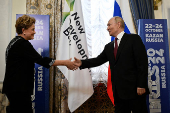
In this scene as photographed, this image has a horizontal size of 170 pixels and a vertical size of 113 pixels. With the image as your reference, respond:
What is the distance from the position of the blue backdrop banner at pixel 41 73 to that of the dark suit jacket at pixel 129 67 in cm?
120

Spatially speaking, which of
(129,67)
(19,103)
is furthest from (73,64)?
(19,103)

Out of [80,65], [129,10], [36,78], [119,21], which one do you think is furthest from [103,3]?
[36,78]

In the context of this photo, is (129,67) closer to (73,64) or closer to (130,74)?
(130,74)

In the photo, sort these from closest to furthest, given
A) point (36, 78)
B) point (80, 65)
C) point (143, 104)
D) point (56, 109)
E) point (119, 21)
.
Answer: point (143, 104)
point (119, 21)
point (80, 65)
point (36, 78)
point (56, 109)

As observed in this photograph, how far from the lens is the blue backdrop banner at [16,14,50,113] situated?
271 cm

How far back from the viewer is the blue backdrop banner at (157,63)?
2.80 metres

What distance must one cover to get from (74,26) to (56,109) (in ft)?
4.93

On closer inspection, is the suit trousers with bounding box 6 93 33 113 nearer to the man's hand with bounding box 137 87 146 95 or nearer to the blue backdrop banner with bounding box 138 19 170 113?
the man's hand with bounding box 137 87 146 95

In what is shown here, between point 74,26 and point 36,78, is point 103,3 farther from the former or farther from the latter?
point 36,78

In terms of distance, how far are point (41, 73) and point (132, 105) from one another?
1.50 m

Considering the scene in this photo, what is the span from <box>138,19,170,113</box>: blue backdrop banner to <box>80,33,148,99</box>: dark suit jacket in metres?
1.00

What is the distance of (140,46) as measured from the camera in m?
1.92

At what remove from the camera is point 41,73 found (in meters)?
2.74

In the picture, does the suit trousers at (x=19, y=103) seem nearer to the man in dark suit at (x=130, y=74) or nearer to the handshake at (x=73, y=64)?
the handshake at (x=73, y=64)
